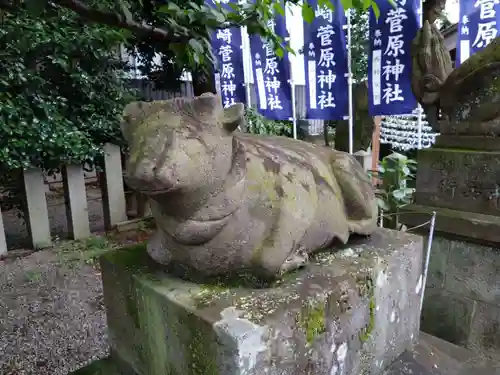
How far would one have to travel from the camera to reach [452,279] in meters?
2.63

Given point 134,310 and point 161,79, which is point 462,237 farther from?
point 161,79

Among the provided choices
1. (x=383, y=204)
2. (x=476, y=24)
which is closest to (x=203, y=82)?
(x=383, y=204)

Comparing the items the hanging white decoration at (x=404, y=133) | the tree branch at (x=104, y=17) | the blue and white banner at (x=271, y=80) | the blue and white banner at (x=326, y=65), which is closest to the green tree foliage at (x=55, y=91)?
the blue and white banner at (x=271, y=80)

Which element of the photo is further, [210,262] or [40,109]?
[40,109]

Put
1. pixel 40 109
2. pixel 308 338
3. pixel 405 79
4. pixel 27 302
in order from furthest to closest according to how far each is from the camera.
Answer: pixel 405 79, pixel 40 109, pixel 27 302, pixel 308 338

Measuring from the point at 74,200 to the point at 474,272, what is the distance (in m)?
3.62

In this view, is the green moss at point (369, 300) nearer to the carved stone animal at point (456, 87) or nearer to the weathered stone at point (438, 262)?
the weathered stone at point (438, 262)

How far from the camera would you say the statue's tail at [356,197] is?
4.99ft

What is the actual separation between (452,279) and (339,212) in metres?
1.62

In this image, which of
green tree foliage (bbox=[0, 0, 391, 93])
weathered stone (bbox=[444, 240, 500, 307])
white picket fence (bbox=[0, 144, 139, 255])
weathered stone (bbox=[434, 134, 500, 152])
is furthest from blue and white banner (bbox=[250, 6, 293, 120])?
green tree foliage (bbox=[0, 0, 391, 93])

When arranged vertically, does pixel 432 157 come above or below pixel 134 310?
Answer: above

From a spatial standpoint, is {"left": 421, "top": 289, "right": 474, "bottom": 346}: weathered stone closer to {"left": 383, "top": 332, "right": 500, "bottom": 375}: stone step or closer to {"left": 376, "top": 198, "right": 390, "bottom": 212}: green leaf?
{"left": 376, "top": 198, "right": 390, "bottom": 212}: green leaf

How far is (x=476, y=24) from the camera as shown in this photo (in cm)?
404

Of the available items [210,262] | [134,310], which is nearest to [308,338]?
[210,262]
